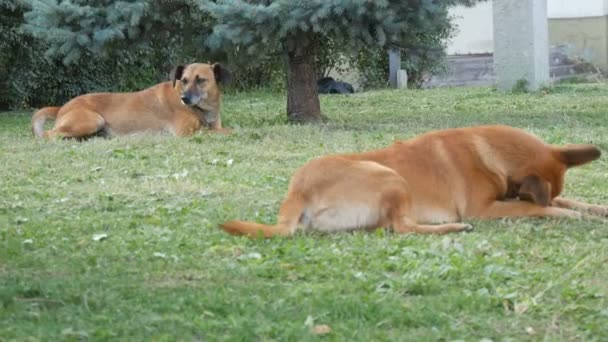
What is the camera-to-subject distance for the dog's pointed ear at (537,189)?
21.1ft

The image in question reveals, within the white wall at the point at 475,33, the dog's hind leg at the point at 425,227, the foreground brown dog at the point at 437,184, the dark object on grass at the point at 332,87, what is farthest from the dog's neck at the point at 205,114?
the white wall at the point at 475,33

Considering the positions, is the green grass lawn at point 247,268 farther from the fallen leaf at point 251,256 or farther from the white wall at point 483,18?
Answer: the white wall at point 483,18

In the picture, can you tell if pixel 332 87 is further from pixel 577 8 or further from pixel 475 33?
pixel 577 8

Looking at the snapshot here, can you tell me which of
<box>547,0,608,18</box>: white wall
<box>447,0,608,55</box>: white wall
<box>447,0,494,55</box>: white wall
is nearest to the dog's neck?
<box>447,0,608,55</box>: white wall

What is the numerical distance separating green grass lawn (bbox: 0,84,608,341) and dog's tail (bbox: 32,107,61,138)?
9.96 feet

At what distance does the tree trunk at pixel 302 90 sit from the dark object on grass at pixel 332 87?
29.2 ft

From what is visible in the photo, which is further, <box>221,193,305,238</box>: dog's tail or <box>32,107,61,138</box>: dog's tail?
<box>32,107,61,138</box>: dog's tail

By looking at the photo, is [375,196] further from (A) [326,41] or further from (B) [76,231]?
(A) [326,41]

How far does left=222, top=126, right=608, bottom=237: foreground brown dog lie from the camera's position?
20.2 feet

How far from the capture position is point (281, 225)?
603 cm

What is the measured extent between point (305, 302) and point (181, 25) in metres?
8.76

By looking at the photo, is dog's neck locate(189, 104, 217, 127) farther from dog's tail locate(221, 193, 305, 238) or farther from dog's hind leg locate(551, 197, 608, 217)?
dog's tail locate(221, 193, 305, 238)

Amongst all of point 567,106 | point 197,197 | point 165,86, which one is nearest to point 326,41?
point 165,86

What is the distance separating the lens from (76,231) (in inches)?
256
